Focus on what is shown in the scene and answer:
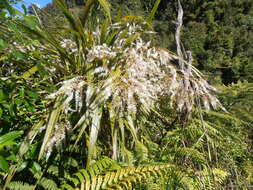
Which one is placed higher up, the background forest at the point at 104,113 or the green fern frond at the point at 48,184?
the background forest at the point at 104,113

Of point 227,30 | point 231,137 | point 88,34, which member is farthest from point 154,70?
point 227,30

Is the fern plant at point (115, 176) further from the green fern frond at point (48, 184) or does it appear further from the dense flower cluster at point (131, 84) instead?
the dense flower cluster at point (131, 84)

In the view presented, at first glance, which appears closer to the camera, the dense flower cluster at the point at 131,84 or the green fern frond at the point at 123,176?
the green fern frond at the point at 123,176

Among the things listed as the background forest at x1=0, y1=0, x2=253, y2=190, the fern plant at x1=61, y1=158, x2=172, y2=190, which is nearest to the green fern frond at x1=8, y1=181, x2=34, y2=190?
the background forest at x1=0, y1=0, x2=253, y2=190

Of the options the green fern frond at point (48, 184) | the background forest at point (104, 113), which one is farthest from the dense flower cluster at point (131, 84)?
the green fern frond at point (48, 184)

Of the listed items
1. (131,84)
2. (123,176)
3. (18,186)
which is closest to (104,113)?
(131,84)

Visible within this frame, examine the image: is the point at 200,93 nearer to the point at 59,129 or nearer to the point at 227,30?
the point at 59,129

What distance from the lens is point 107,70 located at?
1067 mm

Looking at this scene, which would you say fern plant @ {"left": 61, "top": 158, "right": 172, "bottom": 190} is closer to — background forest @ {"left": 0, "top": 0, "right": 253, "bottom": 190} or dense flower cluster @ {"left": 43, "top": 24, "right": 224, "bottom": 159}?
background forest @ {"left": 0, "top": 0, "right": 253, "bottom": 190}

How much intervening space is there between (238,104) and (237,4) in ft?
66.7

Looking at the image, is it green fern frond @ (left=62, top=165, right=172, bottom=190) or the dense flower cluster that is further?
the dense flower cluster

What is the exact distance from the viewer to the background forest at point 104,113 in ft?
2.89

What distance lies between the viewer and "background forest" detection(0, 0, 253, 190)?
2.89 ft

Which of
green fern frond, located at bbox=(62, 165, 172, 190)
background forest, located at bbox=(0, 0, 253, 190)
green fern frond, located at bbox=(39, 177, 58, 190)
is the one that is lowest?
green fern frond, located at bbox=(39, 177, 58, 190)
